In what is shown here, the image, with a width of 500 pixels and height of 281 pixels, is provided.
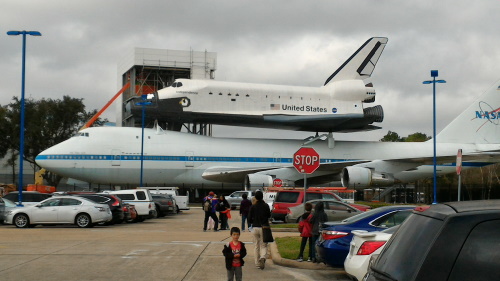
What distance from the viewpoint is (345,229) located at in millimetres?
12039

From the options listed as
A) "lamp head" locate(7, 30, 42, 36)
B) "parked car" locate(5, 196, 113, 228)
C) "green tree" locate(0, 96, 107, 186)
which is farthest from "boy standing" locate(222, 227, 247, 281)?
"green tree" locate(0, 96, 107, 186)

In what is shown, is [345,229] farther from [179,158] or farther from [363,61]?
[363,61]

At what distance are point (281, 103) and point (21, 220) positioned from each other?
30389 mm

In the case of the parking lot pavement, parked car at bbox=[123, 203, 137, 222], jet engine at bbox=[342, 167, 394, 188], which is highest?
jet engine at bbox=[342, 167, 394, 188]

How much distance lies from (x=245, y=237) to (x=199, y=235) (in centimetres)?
157

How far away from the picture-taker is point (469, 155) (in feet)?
131

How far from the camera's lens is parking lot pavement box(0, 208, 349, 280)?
12220mm

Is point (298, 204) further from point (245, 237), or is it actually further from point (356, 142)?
point (356, 142)

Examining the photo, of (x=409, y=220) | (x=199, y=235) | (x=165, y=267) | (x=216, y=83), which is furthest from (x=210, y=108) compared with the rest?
(x=409, y=220)

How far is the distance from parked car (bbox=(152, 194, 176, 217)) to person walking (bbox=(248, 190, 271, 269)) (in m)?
20.6

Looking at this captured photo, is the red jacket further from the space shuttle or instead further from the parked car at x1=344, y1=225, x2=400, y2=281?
the space shuttle

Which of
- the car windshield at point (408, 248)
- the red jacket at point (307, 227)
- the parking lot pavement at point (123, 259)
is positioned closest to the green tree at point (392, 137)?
the parking lot pavement at point (123, 259)

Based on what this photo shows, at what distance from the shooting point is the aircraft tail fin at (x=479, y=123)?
49.8 meters

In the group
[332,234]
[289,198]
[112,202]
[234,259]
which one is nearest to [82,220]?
[112,202]
